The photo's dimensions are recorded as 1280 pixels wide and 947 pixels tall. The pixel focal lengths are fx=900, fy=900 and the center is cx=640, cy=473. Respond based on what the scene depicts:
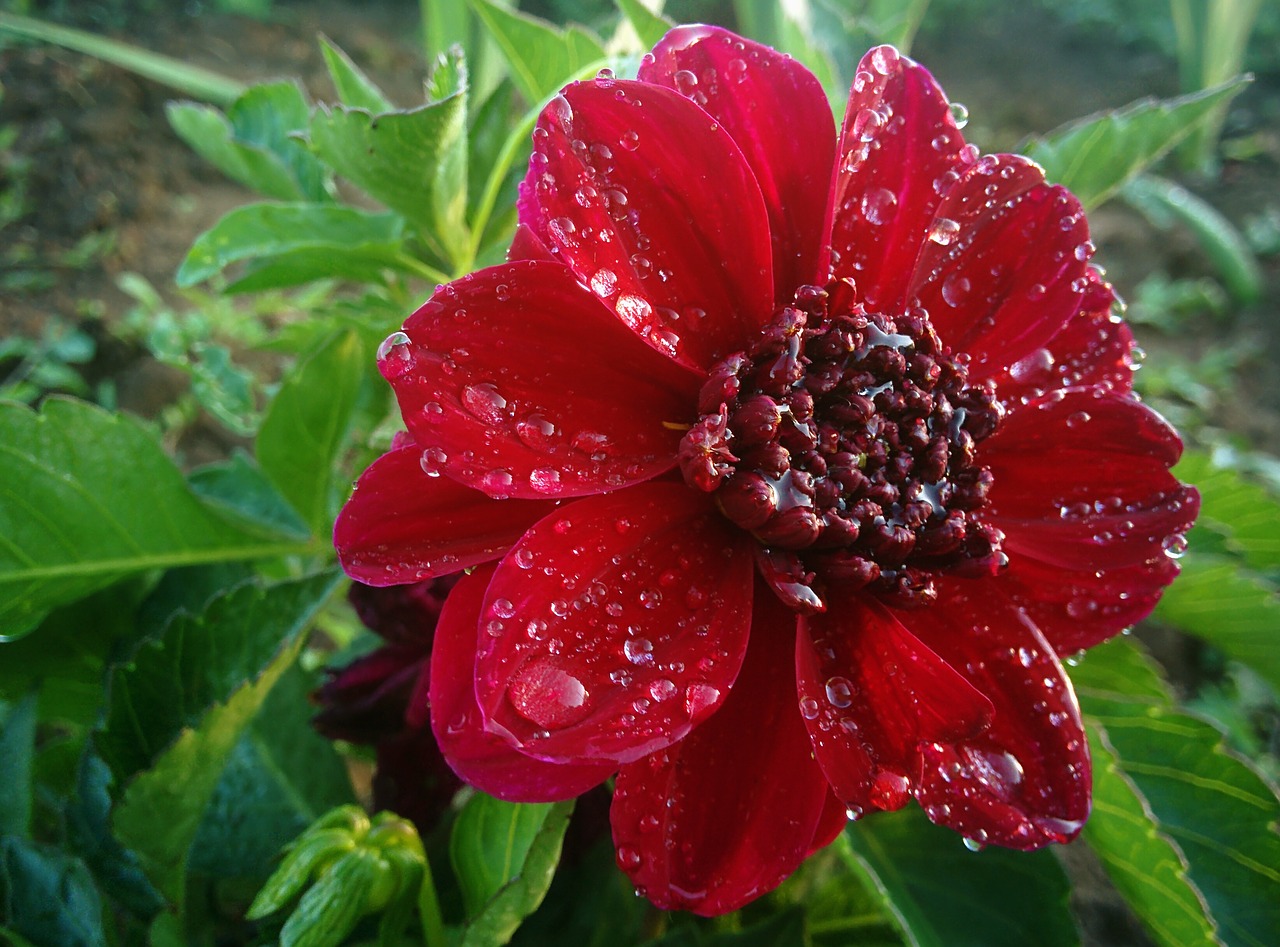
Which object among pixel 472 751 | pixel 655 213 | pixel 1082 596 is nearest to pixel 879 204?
pixel 655 213

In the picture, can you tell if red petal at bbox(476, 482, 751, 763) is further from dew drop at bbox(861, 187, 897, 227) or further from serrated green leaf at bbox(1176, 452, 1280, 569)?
serrated green leaf at bbox(1176, 452, 1280, 569)

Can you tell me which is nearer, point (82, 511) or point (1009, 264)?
point (1009, 264)

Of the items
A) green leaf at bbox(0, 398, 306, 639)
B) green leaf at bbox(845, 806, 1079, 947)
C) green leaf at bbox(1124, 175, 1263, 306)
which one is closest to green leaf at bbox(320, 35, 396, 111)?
green leaf at bbox(0, 398, 306, 639)

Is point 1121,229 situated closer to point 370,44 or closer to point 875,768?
point 370,44

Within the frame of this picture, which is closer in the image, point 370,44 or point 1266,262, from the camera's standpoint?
point 1266,262

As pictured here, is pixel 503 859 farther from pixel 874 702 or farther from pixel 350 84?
pixel 350 84

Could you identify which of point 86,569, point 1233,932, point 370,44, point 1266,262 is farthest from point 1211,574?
point 370,44
